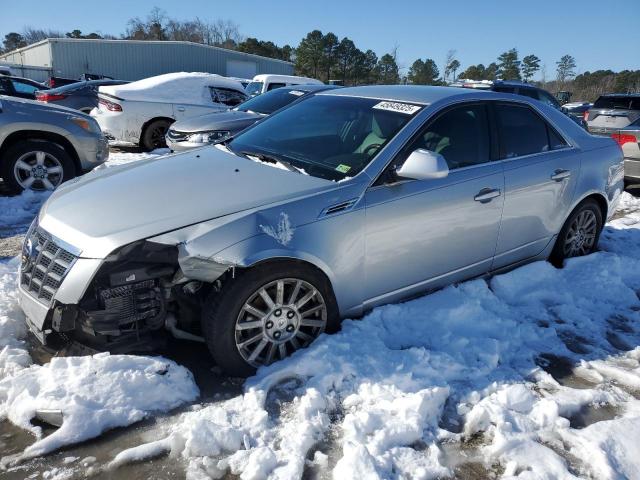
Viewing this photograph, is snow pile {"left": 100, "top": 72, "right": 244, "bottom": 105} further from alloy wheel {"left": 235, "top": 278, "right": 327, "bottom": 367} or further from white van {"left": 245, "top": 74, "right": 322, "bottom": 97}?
alloy wheel {"left": 235, "top": 278, "right": 327, "bottom": 367}

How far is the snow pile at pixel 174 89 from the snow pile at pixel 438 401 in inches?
331

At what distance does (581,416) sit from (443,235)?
1.35 metres

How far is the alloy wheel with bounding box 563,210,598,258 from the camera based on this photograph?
4594 millimetres

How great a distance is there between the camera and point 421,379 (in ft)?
9.20

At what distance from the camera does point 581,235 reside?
472 cm

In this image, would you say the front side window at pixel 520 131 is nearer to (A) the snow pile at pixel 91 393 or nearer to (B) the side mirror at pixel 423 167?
(B) the side mirror at pixel 423 167

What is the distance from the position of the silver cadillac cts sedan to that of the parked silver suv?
3.33 metres

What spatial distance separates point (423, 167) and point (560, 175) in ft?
5.90

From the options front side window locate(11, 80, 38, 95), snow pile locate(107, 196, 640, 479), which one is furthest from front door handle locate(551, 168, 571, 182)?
front side window locate(11, 80, 38, 95)

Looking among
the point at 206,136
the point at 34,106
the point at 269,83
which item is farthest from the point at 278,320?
the point at 269,83

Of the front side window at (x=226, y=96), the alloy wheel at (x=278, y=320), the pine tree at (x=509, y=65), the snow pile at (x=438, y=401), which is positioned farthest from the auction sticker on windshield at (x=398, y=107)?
the pine tree at (x=509, y=65)

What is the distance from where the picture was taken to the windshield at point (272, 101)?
851cm

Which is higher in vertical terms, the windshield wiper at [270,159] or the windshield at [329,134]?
the windshield at [329,134]

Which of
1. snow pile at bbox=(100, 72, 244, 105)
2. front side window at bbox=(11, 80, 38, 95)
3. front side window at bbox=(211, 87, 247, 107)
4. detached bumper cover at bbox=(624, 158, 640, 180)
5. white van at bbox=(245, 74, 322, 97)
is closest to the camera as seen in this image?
detached bumper cover at bbox=(624, 158, 640, 180)
